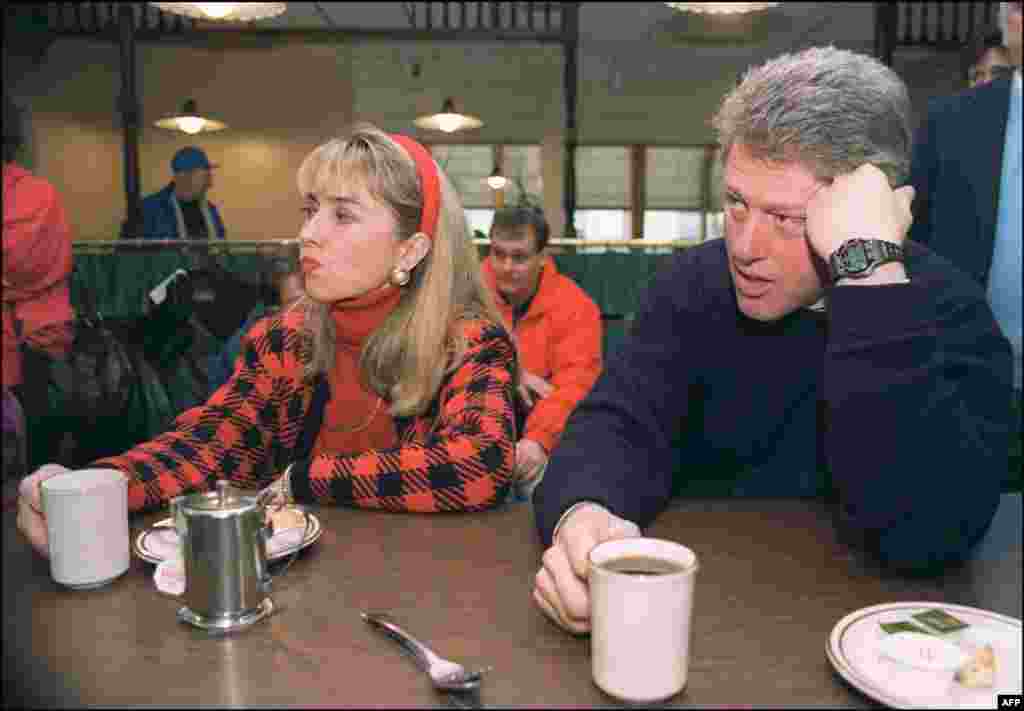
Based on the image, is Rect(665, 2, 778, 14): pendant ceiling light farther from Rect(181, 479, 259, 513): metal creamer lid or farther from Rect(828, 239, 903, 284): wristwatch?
Rect(181, 479, 259, 513): metal creamer lid

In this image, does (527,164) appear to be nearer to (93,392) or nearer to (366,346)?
(93,392)

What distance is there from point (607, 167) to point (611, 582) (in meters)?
11.6

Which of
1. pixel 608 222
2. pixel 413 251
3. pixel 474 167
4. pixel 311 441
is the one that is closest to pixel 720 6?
pixel 413 251

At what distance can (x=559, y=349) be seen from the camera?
346 cm

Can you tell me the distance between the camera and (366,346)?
1.70 meters


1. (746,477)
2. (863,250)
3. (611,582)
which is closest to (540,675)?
(611,582)

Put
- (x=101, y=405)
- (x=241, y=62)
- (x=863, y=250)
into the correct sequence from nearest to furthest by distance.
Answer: (x=863, y=250), (x=101, y=405), (x=241, y=62)

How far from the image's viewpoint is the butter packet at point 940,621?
0.82 m

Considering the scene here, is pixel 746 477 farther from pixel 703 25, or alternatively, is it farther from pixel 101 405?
pixel 703 25

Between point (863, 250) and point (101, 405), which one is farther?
point (101, 405)

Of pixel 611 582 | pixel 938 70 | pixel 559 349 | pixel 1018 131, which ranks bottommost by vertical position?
pixel 559 349

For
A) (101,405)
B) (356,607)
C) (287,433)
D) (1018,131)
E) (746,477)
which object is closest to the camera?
(356,607)

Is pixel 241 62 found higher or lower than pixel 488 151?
higher

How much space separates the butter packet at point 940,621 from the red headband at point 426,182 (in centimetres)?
118
